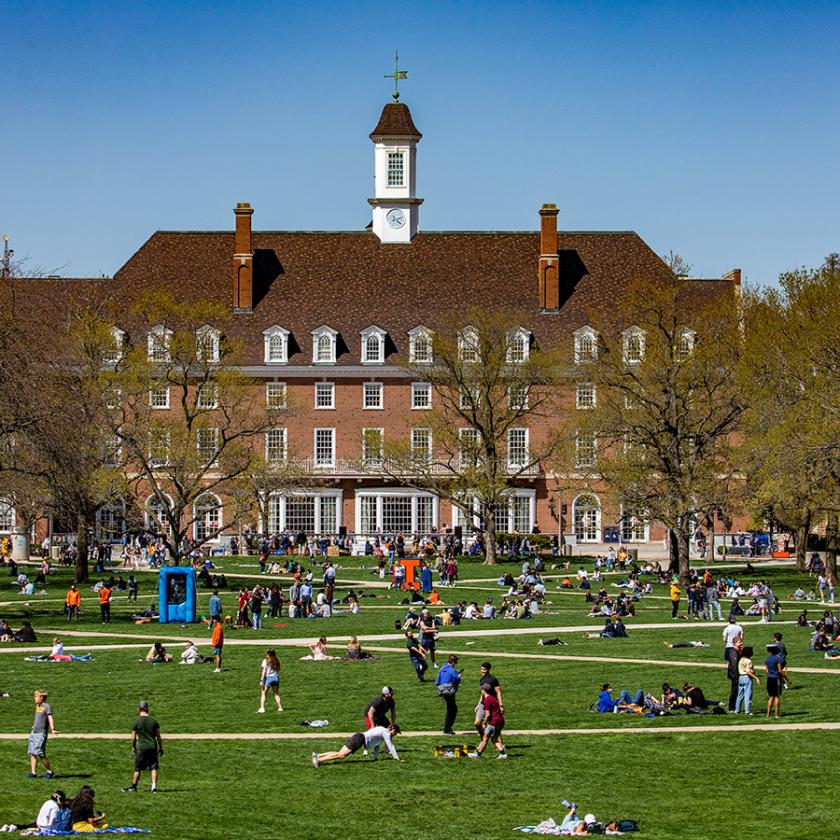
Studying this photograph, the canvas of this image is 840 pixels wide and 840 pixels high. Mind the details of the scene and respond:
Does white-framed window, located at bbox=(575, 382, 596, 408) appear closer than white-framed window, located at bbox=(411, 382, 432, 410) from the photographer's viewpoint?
Yes

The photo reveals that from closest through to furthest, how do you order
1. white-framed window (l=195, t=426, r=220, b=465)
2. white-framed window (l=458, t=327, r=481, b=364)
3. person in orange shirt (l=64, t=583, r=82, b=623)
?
person in orange shirt (l=64, t=583, r=82, b=623)
white-framed window (l=195, t=426, r=220, b=465)
white-framed window (l=458, t=327, r=481, b=364)

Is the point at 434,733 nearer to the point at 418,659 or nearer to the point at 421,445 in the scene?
the point at 418,659

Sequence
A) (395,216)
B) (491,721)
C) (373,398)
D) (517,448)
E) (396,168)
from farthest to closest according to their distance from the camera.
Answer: (396,168)
(395,216)
(373,398)
(517,448)
(491,721)

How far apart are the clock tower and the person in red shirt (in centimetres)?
7020

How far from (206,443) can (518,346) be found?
66.2ft

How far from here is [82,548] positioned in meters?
66.8

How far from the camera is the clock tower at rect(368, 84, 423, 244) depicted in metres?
98.8

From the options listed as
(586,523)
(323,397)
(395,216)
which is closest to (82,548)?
(323,397)

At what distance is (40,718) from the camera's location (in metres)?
27.6

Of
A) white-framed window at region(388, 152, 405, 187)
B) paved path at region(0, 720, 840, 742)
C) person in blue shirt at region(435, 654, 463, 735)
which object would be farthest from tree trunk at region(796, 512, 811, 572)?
person in blue shirt at region(435, 654, 463, 735)

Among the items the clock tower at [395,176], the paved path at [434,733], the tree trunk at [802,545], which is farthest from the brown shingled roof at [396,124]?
the paved path at [434,733]

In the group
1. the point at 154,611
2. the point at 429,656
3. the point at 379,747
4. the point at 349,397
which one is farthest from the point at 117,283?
the point at 379,747

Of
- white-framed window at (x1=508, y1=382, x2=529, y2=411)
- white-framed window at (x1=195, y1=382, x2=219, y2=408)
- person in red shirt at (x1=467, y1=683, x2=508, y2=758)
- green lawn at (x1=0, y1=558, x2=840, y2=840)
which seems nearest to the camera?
green lawn at (x1=0, y1=558, x2=840, y2=840)

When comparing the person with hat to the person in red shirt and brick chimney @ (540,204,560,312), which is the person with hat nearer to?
the person in red shirt
